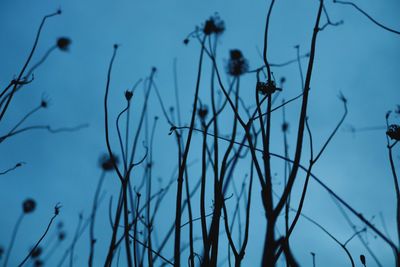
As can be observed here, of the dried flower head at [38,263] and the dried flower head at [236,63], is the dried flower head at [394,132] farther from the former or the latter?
the dried flower head at [38,263]

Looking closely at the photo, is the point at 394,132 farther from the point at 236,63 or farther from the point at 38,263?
the point at 38,263

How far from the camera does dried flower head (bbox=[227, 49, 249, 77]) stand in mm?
2521

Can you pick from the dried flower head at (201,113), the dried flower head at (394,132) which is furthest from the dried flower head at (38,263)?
the dried flower head at (394,132)

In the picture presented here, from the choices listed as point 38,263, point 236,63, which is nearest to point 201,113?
point 236,63

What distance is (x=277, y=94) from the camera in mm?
1943

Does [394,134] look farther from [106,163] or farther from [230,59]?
[106,163]

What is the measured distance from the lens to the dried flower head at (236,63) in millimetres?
2521

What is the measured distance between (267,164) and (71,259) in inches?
90.9

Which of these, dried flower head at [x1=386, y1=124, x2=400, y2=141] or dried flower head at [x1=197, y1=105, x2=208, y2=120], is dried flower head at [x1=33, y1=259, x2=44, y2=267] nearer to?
dried flower head at [x1=197, y1=105, x2=208, y2=120]

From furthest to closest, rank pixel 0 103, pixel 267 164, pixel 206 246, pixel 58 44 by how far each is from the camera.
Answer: pixel 58 44 → pixel 0 103 → pixel 206 246 → pixel 267 164

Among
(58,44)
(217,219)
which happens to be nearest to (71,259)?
(58,44)

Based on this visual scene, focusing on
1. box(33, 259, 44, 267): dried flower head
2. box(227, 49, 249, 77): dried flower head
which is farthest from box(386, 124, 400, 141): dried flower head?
box(33, 259, 44, 267): dried flower head

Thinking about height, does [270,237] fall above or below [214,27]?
below

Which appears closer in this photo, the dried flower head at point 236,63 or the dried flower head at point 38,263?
the dried flower head at point 236,63
